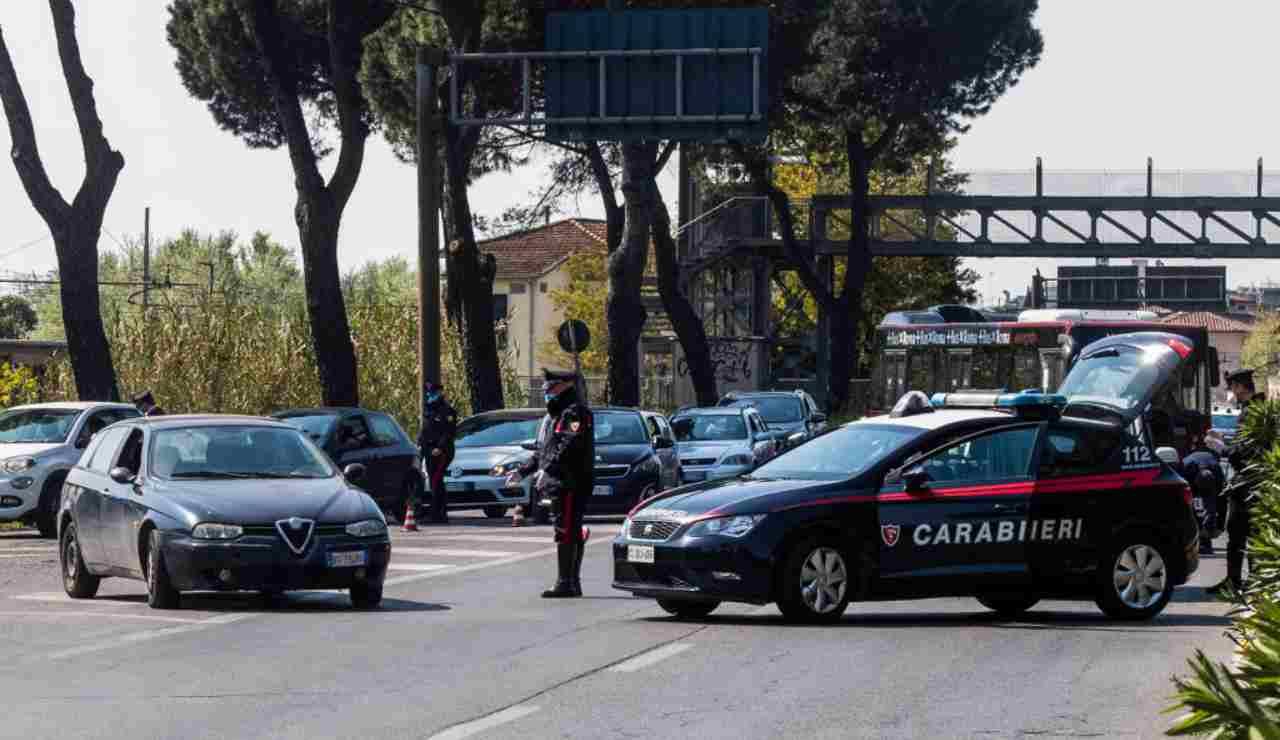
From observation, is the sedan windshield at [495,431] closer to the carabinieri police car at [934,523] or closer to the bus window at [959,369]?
the bus window at [959,369]

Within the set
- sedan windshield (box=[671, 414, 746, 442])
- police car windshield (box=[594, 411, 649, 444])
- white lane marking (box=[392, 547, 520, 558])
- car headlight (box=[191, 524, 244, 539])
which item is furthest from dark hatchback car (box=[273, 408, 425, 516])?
car headlight (box=[191, 524, 244, 539])

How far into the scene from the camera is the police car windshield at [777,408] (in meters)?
42.9

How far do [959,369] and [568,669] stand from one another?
92.6ft

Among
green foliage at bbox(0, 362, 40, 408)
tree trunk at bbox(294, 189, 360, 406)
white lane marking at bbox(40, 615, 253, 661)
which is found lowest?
white lane marking at bbox(40, 615, 253, 661)

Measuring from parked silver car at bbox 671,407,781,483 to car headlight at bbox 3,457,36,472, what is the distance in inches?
491

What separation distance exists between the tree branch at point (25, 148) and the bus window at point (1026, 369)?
15952 mm

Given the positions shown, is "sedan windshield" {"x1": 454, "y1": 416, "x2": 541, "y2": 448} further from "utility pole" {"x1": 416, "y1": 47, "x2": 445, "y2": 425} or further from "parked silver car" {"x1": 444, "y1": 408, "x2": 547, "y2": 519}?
"utility pole" {"x1": 416, "y1": 47, "x2": 445, "y2": 425}

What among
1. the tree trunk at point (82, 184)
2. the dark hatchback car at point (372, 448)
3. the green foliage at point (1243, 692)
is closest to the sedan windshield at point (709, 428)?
the dark hatchback car at point (372, 448)

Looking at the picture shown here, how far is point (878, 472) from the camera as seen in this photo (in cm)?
1522

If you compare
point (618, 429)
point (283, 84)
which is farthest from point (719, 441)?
point (283, 84)

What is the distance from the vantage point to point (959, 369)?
39.7 m

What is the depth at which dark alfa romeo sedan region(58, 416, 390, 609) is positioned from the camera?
626 inches

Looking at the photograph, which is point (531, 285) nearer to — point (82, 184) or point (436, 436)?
point (82, 184)

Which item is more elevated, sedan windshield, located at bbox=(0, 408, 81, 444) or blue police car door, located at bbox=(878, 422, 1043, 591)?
sedan windshield, located at bbox=(0, 408, 81, 444)
